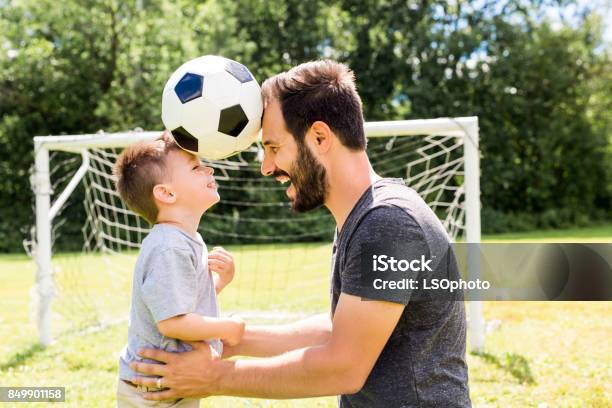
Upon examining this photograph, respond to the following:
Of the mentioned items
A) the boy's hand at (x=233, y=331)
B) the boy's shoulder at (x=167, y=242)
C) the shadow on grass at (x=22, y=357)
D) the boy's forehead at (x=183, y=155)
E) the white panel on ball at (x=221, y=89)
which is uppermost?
the white panel on ball at (x=221, y=89)

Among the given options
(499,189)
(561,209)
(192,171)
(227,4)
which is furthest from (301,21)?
(192,171)

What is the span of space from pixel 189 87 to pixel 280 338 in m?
1.13

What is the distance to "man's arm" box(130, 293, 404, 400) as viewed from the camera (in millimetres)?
1788

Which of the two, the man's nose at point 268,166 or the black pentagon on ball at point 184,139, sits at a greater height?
the black pentagon on ball at point 184,139

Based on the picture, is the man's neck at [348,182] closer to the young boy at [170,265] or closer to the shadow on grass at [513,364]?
the young boy at [170,265]

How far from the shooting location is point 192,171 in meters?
2.44

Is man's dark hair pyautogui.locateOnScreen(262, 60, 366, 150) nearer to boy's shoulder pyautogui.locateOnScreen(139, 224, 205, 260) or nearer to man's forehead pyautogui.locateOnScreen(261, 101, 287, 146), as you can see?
man's forehead pyautogui.locateOnScreen(261, 101, 287, 146)

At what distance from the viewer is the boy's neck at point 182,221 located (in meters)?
2.37

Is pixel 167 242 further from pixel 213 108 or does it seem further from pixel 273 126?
pixel 213 108

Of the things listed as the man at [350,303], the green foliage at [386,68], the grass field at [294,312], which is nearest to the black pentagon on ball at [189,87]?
the man at [350,303]

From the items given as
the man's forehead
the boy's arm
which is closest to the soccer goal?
the man's forehead

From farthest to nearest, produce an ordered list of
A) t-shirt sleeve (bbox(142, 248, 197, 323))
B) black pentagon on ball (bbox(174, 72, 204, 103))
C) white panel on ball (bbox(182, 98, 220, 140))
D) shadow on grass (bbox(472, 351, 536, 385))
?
1. shadow on grass (bbox(472, 351, 536, 385))
2. black pentagon on ball (bbox(174, 72, 204, 103))
3. white panel on ball (bbox(182, 98, 220, 140))
4. t-shirt sleeve (bbox(142, 248, 197, 323))

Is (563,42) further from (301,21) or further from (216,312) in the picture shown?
(216,312)

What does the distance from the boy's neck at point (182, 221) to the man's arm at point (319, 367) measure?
56 cm
